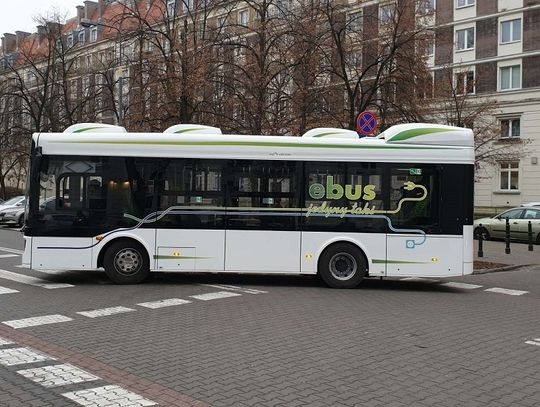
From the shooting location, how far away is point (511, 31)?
135ft

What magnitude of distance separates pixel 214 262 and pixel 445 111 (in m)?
24.1

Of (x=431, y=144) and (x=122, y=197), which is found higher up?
(x=431, y=144)

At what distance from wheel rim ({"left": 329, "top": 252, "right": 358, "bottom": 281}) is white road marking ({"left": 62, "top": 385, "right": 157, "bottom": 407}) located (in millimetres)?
6641

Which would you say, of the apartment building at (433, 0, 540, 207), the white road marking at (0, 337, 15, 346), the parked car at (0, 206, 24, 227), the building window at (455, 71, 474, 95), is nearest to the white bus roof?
the white road marking at (0, 337, 15, 346)

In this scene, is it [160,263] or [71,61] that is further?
[71,61]

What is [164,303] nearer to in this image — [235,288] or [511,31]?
[235,288]

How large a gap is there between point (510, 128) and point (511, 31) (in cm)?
690

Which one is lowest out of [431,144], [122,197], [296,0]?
[122,197]

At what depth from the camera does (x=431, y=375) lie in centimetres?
565

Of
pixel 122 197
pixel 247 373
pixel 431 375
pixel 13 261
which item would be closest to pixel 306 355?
pixel 247 373

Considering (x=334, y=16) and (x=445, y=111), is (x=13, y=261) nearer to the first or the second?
(x=334, y=16)

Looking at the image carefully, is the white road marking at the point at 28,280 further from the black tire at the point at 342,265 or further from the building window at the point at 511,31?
the building window at the point at 511,31

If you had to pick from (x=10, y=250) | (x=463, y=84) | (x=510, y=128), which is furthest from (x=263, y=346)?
(x=510, y=128)

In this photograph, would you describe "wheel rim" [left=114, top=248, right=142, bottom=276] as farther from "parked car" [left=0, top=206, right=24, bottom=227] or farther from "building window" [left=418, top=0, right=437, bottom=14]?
"parked car" [left=0, top=206, right=24, bottom=227]
